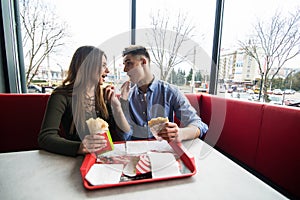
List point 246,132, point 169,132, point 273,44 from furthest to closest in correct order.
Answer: point 273,44, point 246,132, point 169,132

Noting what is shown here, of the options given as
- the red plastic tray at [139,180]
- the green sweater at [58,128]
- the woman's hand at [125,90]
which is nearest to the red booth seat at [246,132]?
the red plastic tray at [139,180]

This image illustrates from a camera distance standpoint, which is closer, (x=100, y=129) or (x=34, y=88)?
(x=100, y=129)

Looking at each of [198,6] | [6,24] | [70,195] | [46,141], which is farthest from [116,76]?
[6,24]

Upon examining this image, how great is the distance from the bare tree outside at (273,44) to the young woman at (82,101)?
156 centimetres

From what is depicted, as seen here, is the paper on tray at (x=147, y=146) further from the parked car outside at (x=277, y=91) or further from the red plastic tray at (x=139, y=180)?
the parked car outside at (x=277, y=91)

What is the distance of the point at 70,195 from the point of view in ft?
1.40

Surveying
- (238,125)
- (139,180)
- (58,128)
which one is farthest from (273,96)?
(58,128)

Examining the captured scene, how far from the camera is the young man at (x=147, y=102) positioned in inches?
35.4

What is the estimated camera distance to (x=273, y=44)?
156 centimetres

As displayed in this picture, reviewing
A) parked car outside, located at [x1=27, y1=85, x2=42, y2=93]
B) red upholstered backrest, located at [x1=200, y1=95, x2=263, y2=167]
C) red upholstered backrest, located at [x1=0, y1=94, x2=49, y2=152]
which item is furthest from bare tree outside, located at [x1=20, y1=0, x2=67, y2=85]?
red upholstered backrest, located at [x1=200, y1=95, x2=263, y2=167]

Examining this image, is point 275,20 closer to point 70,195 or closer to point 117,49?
point 117,49

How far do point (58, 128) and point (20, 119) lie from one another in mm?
1004

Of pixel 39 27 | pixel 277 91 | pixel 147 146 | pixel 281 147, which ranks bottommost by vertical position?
pixel 281 147

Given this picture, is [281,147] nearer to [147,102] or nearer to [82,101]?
[147,102]
